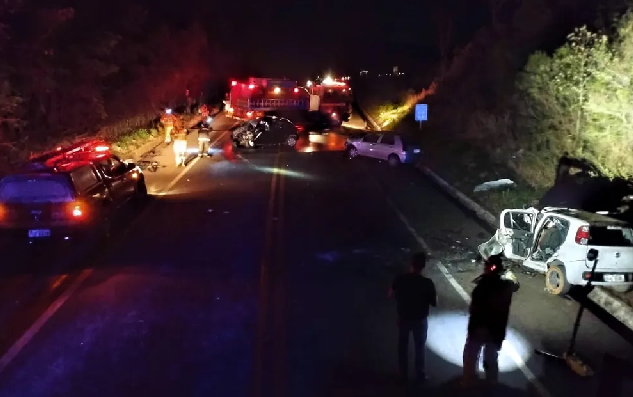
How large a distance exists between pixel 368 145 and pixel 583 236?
16363 millimetres

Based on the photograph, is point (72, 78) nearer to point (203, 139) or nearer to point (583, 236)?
point (203, 139)

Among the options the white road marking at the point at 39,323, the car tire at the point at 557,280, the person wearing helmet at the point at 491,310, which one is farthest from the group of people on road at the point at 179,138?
the person wearing helmet at the point at 491,310

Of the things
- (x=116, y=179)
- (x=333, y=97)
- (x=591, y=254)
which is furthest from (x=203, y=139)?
(x=591, y=254)

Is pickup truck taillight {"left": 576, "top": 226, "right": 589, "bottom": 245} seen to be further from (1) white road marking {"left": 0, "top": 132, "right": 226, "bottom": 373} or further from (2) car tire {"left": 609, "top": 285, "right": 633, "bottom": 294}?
(1) white road marking {"left": 0, "top": 132, "right": 226, "bottom": 373}

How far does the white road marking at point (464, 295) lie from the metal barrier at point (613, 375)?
1.85 feet

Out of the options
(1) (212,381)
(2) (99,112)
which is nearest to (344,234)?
(1) (212,381)

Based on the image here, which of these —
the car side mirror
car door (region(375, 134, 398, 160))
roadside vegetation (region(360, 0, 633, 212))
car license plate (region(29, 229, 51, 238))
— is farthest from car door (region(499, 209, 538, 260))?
car door (region(375, 134, 398, 160))

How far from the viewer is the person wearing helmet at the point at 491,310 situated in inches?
249

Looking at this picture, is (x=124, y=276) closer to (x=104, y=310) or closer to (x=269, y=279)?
(x=104, y=310)

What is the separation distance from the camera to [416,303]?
6.63m

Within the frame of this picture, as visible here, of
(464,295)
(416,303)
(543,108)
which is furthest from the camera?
(543,108)

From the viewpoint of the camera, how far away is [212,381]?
6785mm

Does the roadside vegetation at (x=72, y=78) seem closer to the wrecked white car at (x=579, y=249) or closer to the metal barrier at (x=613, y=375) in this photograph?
the wrecked white car at (x=579, y=249)

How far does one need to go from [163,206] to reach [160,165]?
903cm
